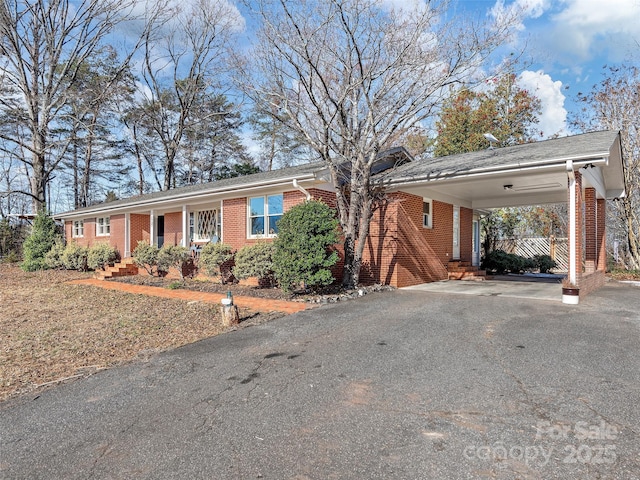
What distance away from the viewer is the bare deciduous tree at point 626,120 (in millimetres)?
14570

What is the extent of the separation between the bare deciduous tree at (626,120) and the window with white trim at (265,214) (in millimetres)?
12796

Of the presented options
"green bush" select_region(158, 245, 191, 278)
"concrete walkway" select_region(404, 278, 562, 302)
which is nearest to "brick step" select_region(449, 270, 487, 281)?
"concrete walkway" select_region(404, 278, 562, 302)

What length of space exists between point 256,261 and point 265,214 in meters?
2.08

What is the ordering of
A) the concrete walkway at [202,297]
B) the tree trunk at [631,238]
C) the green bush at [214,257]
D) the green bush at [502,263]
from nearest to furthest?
the concrete walkway at [202,297]
the green bush at [214,257]
the tree trunk at [631,238]
the green bush at [502,263]

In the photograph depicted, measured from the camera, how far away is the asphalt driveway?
2393 mm

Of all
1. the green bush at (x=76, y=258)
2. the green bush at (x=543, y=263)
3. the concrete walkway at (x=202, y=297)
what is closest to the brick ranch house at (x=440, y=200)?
the concrete walkway at (x=202, y=297)

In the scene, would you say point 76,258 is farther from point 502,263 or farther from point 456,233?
point 502,263

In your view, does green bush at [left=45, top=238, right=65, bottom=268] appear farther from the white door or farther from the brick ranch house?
the white door

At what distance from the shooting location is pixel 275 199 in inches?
453

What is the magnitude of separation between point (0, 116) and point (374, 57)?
29046 millimetres

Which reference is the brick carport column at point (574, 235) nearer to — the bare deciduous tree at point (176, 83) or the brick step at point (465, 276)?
the brick step at point (465, 276)

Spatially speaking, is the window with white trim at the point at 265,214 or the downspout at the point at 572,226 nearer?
the downspout at the point at 572,226

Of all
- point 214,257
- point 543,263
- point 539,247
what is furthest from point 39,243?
point 539,247

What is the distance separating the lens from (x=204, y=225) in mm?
15203
